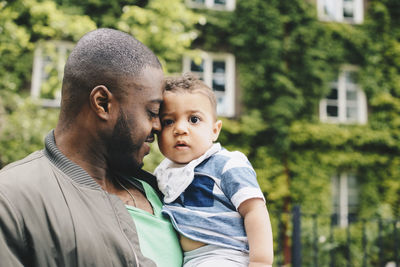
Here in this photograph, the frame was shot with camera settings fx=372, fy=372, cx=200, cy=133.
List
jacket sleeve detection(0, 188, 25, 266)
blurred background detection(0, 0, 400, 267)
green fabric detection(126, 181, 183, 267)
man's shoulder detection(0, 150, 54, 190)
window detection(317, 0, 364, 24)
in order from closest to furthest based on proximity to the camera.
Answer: jacket sleeve detection(0, 188, 25, 266) → man's shoulder detection(0, 150, 54, 190) → green fabric detection(126, 181, 183, 267) → blurred background detection(0, 0, 400, 267) → window detection(317, 0, 364, 24)

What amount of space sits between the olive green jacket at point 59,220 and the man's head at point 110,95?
0.53 ft

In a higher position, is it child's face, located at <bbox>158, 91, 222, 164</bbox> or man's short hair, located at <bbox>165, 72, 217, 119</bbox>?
man's short hair, located at <bbox>165, 72, 217, 119</bbox>

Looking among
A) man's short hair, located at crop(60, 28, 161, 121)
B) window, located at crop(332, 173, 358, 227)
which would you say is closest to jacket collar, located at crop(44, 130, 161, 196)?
man's short hair, located at crop(60, 28, 161, 121)

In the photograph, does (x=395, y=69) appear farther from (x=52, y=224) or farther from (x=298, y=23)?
(x=52, y=224)

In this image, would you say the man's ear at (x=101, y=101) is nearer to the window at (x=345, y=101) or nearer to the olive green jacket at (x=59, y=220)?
the olive green jacket at (x=59, y=220)

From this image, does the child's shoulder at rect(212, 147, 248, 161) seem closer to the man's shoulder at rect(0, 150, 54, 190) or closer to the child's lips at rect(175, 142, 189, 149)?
the child's lips at rect(175, 142, 189, 149)

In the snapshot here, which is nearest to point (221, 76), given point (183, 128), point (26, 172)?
point (183, 128)

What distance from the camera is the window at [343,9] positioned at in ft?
39.3

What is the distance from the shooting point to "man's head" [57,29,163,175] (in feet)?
4.63

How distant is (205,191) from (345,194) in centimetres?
1067

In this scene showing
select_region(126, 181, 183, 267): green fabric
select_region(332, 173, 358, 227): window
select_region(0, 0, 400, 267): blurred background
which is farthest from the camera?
select_region(332, 173, 358, 227): window

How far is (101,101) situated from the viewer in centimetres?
140

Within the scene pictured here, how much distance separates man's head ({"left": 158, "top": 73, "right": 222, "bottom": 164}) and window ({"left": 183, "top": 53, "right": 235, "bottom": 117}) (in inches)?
358

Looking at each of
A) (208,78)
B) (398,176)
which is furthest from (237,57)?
(398,176)
